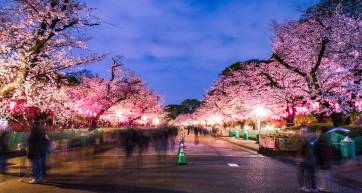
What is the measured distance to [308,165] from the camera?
38.3ft

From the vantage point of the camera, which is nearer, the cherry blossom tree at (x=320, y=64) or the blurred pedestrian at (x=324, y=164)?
the blurred pedestrian at (x=324, y=164)

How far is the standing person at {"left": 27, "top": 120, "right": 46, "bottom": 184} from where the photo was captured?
14.0 metres

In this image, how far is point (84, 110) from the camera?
161 feet

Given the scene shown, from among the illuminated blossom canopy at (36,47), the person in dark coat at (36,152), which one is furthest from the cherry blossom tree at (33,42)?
the person in dark coat at (36,152)

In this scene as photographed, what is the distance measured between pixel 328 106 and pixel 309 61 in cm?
515

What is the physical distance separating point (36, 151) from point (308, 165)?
8121 millimetres

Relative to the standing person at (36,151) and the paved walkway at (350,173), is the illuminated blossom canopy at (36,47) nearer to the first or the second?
the standing person at (36,151)

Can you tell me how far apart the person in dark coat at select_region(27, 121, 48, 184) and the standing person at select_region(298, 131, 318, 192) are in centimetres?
782

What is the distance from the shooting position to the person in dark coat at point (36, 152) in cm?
1396

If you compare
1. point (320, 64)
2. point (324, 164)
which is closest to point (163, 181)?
point (324, 164)

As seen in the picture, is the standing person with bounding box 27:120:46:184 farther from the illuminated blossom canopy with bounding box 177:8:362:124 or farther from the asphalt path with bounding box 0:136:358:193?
the illuminated blossom canopy with bounding box 177:8:362:124

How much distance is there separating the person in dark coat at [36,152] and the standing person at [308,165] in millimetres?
7820

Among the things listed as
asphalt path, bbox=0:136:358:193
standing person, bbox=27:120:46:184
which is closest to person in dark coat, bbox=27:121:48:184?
standing person, bbox=27:120:46:184

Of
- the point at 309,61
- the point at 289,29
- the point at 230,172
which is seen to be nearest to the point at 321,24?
the point at 309,61
